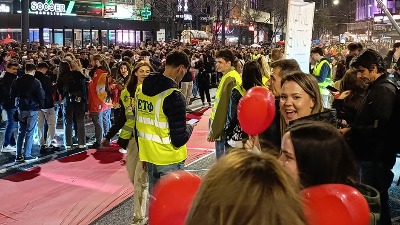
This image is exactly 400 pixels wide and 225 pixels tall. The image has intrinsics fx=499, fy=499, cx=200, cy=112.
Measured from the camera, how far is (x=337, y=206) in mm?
1655

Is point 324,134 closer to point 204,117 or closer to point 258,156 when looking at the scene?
point 258,156

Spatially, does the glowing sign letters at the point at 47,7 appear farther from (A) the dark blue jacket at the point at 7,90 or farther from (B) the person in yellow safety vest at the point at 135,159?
(B) the person in yellow safety vest at the point at 135,159

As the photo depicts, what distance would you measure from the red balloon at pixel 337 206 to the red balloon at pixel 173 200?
45 cm

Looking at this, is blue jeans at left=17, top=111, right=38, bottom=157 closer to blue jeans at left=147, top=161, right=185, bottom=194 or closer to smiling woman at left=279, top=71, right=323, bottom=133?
blue jeans at left=147, top=161, right=185, bottom=194

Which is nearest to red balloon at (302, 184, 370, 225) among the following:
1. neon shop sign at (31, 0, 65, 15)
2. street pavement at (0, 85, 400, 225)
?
street pavement at (0, 85, 400, 225)

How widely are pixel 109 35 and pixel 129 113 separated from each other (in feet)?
116

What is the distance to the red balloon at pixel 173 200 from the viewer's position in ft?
6.26

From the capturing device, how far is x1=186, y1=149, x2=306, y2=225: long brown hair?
1.28 metres

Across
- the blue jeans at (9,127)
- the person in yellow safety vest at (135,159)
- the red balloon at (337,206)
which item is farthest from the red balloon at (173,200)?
the blue jeans at (9,127)

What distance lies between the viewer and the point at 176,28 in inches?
1986

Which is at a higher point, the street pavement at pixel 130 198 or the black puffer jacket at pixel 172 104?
the black puffer jacket at pixel 172 104

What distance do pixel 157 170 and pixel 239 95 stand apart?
123cm

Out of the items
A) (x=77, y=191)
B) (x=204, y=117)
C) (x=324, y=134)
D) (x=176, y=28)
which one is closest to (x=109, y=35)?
(x=176, y=28)

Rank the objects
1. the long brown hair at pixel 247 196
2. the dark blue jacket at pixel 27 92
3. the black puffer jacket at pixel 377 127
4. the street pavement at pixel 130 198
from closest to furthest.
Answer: the long brown hair at pixel 247 196
the black puffer jacket at pixel 377 127
the street pavement at pixel 130 198
the dark blue jacket at pixel 27 92
